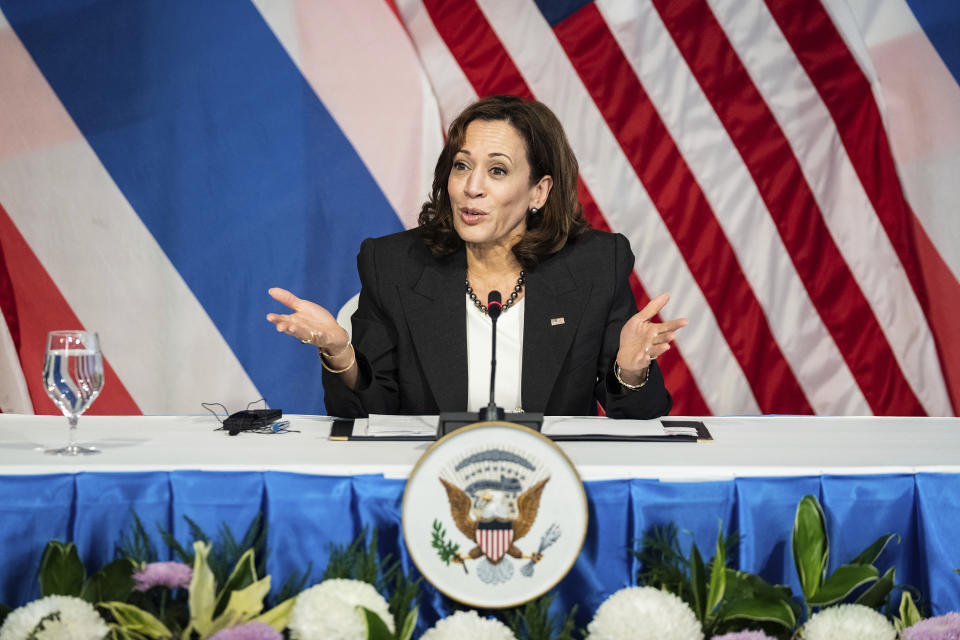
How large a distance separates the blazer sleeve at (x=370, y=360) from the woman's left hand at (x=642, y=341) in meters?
0.55

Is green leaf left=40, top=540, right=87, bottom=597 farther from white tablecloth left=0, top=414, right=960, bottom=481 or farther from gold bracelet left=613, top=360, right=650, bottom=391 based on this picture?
gold bracelet left=613, top=360, right=650, bottom=391

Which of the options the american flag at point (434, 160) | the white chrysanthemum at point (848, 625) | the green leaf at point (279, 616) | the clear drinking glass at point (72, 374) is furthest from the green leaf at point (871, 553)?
the american flag at point (434, 160)

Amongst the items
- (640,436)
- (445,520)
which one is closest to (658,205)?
(640,436)

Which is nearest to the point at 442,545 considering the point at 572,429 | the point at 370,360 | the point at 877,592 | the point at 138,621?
the point at 138,621

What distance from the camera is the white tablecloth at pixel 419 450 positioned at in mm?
1362

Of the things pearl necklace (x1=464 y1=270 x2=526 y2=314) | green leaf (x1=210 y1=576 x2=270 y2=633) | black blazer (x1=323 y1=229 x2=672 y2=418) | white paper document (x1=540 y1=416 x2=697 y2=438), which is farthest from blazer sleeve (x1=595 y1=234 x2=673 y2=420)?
green leaf (x1=210 y1=576 x2=270 y2=633)

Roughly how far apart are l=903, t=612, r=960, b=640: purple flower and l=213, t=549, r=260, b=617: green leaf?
851mm

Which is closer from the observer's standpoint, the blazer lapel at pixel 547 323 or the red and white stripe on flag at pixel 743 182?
the blazer lapel at pixel 547 323

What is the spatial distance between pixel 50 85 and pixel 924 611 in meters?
3.15

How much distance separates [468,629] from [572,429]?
58 cm

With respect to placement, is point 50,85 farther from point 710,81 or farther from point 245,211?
point 710,81

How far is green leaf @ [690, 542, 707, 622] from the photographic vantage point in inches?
47.7

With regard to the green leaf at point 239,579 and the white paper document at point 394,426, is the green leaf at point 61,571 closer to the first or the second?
the green leaf at point 239,579

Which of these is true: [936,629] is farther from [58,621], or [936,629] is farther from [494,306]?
[58,621]
